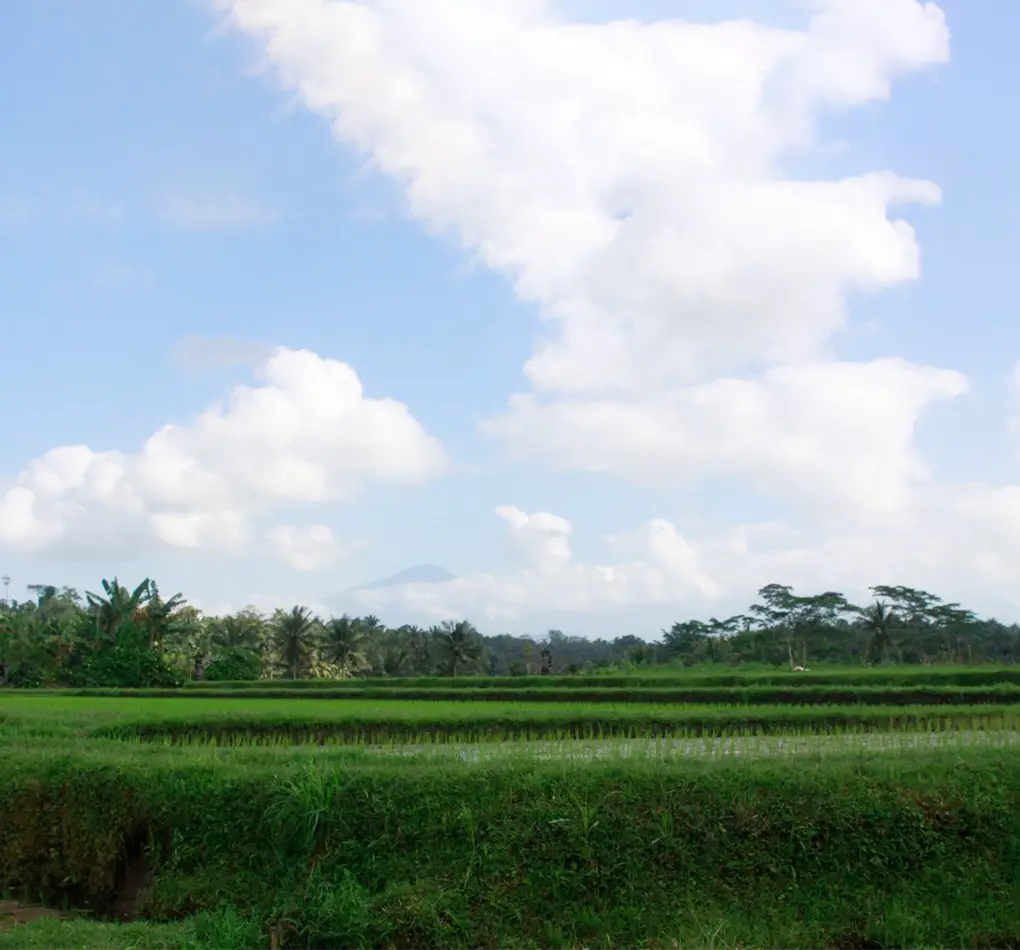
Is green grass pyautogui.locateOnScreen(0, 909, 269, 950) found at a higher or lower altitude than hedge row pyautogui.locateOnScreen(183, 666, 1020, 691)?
lower

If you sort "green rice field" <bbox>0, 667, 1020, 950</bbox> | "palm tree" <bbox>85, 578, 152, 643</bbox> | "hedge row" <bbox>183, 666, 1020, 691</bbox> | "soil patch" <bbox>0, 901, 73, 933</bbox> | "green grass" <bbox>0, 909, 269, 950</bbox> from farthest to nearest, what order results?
"palm tree" <bbox>85, 578, 152, 643</bbox>, "hedge row" <bbox>183, 666, 1020, 691</bbox>, "soil patch" <bbox>0, 901, 73, 933</bbox>, "green rice field" <bbox>0, 667, 1020, 950</bbox>, "green grass" <bbox>0, 909, 269, 950</bbox>

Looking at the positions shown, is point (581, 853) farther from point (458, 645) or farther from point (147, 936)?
point (458, 645)

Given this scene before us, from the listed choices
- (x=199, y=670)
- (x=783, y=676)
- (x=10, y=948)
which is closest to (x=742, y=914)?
(x=10, y=948)

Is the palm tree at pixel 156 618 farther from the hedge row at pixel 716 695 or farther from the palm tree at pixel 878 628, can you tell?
the palm tree at pixel 878 628

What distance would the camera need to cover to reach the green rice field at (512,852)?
18.0 ft

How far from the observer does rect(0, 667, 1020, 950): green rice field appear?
5.50 meters

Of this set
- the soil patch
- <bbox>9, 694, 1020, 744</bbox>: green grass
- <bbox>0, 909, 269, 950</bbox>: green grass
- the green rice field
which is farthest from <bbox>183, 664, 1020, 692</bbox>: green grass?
<bbox>0, 909, 269, 950</bbox>: green grass

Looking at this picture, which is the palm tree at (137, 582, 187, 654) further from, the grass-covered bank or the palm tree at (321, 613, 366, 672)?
the grass-covered bank

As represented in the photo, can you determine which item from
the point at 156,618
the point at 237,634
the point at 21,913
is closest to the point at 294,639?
the point at 237,634

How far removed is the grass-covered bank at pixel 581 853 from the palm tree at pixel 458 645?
1694 inches

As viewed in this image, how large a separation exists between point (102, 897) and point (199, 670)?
32.1 m

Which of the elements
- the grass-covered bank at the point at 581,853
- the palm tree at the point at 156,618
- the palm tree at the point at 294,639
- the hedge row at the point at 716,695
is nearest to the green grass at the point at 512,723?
the hedge row at the point at 716,695

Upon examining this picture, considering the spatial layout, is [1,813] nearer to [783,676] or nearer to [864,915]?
[864,915]

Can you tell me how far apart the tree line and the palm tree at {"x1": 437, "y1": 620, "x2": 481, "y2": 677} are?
60mm
